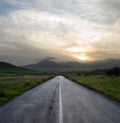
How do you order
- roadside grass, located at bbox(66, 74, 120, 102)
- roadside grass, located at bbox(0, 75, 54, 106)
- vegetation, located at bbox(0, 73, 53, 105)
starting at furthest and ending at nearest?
roadside grass, located at bbox(66, 74, 120, 102) < vegetation, located at bbox(0, 73, 53, 105) < roadside grass, located at bbox(0, 75, 54, 106)

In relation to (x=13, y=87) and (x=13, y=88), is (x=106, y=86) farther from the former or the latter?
(x=13, y=88)

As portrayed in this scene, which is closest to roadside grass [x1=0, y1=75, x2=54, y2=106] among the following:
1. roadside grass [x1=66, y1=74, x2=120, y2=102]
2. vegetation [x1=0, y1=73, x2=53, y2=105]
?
vegetation [x1=0, y1=73, x2=53, y2=105]

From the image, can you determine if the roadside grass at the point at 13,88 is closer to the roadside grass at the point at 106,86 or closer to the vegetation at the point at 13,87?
the vegetation at the point at 13,87

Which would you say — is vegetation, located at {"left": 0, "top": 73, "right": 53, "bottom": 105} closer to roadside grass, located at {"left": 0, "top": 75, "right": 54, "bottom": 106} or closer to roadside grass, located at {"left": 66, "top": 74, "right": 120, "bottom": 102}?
roadside grass, located at {"left": 0, "top": 75, "right": 54, "bottom": 106}

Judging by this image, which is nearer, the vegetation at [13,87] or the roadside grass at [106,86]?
the vegetation at [13,87]

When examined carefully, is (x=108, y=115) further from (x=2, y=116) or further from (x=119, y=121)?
(x=2, y=116)

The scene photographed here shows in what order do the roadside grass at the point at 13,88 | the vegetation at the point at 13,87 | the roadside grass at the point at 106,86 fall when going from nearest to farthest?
1. the roadside grass at the point at 13,88
2. the vegetation at the point at 13,87
3. the roadside grass at the point at 106,86

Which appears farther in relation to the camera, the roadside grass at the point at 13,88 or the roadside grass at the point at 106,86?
the roadside grass at the point at 106,86

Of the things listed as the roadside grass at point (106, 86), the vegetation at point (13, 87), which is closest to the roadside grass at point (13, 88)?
the vegetation at point (13, 87)

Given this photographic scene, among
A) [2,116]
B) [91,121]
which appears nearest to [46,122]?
[91,121]

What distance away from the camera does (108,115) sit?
15.2m

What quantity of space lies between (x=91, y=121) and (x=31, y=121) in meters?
2.79

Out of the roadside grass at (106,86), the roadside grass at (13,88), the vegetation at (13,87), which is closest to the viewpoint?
the roadside grass at (13,88)

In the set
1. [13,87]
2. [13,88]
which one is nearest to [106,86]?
[13,87]
